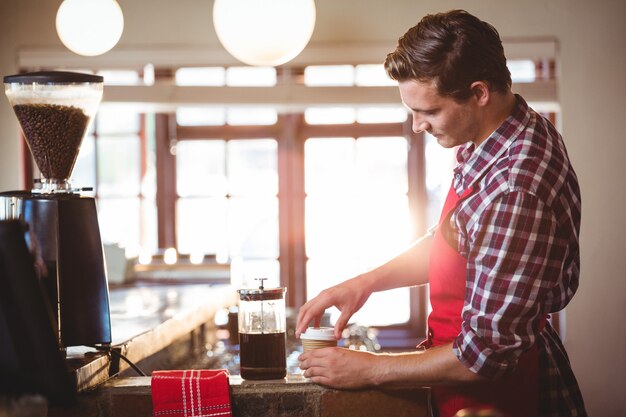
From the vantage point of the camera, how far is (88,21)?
125 inches

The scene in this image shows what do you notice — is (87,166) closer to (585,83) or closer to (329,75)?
(329,75)

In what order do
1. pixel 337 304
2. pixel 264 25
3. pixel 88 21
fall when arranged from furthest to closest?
1. pixel 88 21
2. pixel 264 25
3. pixel 337 304

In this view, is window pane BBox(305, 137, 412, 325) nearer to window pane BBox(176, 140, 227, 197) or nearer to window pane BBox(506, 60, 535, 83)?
window pane BBox(176, 140, 227, 197)

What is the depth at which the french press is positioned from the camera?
152 centimetres

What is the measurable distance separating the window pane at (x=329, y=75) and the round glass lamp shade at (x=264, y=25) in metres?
2.61

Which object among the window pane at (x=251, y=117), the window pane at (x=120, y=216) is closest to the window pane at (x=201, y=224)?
the window pane at (x=120, y=216)

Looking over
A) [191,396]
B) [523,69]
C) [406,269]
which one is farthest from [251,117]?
[191,396]

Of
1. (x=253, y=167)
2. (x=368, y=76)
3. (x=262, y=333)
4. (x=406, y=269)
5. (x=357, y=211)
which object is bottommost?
(x=262, y=333)

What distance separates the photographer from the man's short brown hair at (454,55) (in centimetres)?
144

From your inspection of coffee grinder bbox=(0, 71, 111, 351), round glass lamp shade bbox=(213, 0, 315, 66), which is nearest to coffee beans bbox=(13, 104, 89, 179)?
coffee grinder bbox=(0, 71, 111, 351)

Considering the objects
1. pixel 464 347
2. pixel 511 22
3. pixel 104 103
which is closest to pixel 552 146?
pixel 464 347

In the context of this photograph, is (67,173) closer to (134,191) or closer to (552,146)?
(552,146)

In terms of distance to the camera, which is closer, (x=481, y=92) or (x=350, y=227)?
(x=481, y=92)

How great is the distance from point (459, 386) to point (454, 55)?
650mm
